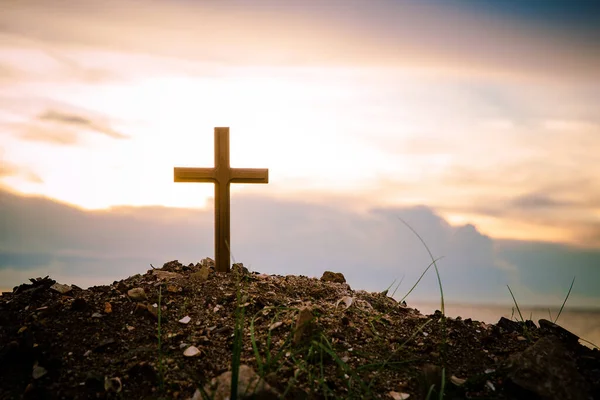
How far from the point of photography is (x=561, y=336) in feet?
25.3

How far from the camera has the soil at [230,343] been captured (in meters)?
5.97

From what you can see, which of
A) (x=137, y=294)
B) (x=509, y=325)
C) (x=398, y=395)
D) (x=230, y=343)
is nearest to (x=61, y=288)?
(x=137, y=294)

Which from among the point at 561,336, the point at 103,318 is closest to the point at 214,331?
the point at 103,318

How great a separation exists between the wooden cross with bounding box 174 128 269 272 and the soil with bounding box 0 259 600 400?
1.87 ft

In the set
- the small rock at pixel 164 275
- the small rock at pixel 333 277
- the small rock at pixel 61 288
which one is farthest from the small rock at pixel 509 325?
the small rock at pixel 61 288

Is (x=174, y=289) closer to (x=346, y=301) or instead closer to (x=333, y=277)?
(x=346, y=301)

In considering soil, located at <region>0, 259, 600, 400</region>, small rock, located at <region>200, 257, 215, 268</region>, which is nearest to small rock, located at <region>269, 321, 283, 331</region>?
soil, located at <region>0, 259, 600, 400</region>

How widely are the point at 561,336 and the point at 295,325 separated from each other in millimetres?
3805

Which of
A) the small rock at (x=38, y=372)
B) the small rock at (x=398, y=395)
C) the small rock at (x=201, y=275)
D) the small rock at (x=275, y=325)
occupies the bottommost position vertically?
the small rock at (x=398, y=395)

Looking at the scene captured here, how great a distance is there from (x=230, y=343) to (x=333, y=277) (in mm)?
3563

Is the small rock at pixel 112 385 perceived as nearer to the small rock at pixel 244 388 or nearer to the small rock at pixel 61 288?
the small rock at pixel 244 388

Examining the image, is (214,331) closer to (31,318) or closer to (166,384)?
(166,384)

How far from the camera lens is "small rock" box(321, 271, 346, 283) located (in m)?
9.88

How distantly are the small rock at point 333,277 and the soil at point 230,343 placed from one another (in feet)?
3.30
